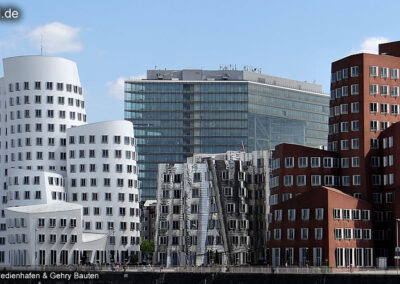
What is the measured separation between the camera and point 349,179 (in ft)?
584

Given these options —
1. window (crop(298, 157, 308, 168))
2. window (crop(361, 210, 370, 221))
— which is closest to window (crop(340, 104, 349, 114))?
window (crop(298, 157, 308, 168))

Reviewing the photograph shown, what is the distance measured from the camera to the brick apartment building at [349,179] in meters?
167

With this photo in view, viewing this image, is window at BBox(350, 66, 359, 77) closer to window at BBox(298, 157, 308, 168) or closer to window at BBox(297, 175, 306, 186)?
window at BBox(298, 157, 308, 168)

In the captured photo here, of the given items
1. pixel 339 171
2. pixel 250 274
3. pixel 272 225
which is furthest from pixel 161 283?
pixel 339 171

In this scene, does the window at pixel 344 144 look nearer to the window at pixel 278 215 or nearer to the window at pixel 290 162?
the window at pixel 290 162

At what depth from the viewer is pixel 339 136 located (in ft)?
595

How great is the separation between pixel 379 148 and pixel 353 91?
37.7ft

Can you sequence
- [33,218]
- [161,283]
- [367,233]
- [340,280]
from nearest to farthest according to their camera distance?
1. [340,280]
2. [161,283]
3. [367,233]
4. [33,218]

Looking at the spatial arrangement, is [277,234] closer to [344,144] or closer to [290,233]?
[290,233]

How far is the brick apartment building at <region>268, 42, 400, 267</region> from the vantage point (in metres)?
167

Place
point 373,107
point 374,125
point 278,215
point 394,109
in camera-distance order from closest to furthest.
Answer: point 278,215 → point 374,125 → point 373,107 → point 394,109

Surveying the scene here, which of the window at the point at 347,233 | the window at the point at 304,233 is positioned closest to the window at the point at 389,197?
the window at the point at 347,233

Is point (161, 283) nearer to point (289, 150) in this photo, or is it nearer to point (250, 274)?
point (250, 274)

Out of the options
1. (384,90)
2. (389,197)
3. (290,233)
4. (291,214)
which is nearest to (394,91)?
(384,90)
